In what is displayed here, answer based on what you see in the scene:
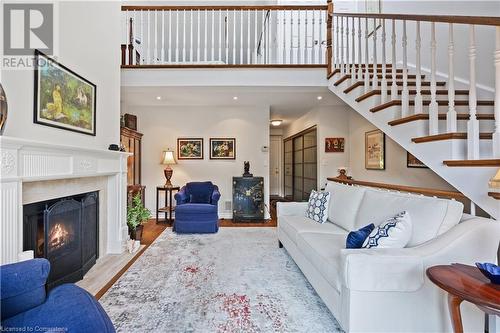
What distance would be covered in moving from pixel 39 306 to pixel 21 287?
12 cm

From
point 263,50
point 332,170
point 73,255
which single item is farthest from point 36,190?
point 332,170

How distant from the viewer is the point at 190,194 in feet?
15.7

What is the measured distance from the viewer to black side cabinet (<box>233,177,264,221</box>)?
5.18m

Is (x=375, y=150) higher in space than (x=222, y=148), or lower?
lower

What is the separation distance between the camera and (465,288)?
113 cm

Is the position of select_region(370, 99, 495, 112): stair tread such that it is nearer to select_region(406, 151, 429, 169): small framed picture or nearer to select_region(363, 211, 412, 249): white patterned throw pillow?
select_region(406, 151, 429, 169): small framed picture

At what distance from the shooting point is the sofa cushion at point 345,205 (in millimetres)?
2674

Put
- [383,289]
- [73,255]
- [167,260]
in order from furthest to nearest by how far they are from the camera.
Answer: [167,260], [73,255], [383,289]

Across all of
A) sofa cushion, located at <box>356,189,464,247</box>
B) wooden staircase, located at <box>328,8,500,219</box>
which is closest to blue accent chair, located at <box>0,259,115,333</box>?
sofa cushion, located at <box>356,189,464,247</box>

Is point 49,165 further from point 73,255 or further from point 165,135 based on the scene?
point 165,135

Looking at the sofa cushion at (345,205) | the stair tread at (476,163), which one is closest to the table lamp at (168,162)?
the sofa cushion at (345,205)

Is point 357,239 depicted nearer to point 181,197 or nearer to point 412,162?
point 412,162

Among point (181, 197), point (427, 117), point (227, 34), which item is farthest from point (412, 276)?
point (227, 34)

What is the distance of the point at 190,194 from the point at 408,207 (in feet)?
11.9
